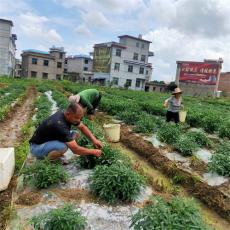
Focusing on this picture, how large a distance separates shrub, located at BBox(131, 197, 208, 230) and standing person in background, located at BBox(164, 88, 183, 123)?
17.3 feet

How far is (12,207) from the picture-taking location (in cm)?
356

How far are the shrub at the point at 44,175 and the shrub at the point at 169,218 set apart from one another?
152 centimetres

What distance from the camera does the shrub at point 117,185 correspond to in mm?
3619

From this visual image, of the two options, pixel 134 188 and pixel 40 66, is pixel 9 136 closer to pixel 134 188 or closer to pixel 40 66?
pixel 134 188

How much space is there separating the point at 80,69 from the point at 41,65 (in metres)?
9.89

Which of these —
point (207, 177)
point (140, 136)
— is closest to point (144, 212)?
point (207, 177)

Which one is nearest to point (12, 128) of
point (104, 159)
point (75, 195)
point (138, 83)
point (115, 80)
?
point (104, 159)

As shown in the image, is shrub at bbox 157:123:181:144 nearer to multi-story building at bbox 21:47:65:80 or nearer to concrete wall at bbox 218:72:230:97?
concrete wall at bbox 218:72:230:97

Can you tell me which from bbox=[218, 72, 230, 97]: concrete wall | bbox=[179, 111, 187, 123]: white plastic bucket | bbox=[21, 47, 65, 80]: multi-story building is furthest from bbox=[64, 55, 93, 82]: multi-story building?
bbox=[179, 111, 187, 123]: white plastic bucket

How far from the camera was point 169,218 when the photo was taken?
271 centimetres

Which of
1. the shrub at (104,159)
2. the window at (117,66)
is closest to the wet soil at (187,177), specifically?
the shrub at (104,159)

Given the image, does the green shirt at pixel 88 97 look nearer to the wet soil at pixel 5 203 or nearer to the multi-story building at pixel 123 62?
the wet soil at pixel 5 203

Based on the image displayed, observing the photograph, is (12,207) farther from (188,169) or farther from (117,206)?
(188,169)

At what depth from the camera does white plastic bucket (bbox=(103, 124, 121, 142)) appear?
281 inches
